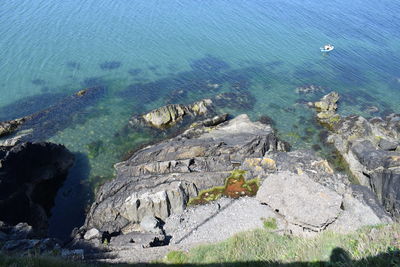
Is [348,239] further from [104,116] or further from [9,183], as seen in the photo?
[104,116]

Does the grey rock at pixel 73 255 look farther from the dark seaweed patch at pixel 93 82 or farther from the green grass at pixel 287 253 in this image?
the dark seaweed patch at pixel 93 82

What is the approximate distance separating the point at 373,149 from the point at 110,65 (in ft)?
145

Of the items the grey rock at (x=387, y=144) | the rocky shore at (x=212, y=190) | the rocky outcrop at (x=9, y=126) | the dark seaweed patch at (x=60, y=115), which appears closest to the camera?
the rocky shore at (x=212, y=190)

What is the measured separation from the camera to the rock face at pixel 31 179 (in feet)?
92.1

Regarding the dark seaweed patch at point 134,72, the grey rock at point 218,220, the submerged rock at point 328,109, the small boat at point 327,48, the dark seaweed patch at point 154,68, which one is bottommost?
the grey rock at point 218,220

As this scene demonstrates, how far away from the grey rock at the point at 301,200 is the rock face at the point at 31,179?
20115 millimetres

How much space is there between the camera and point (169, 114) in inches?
1711

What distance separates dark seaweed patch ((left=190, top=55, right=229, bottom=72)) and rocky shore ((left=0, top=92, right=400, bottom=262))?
19.4 metres

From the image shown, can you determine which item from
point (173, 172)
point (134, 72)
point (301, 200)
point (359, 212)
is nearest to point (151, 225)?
point (173, 172)

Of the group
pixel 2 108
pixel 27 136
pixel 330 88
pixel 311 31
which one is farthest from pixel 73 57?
pixel 311 31

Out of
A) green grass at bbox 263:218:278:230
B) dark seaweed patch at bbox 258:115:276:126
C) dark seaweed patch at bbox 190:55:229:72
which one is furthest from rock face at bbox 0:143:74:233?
dark seaweed patch at bbox 190:55:229:72

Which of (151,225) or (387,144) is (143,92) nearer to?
(151,225)

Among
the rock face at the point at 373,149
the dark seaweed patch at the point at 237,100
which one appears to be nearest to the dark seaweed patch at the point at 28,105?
the dark seaweed patch at the point at 237,100

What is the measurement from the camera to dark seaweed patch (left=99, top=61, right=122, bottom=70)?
55934 millimetres
